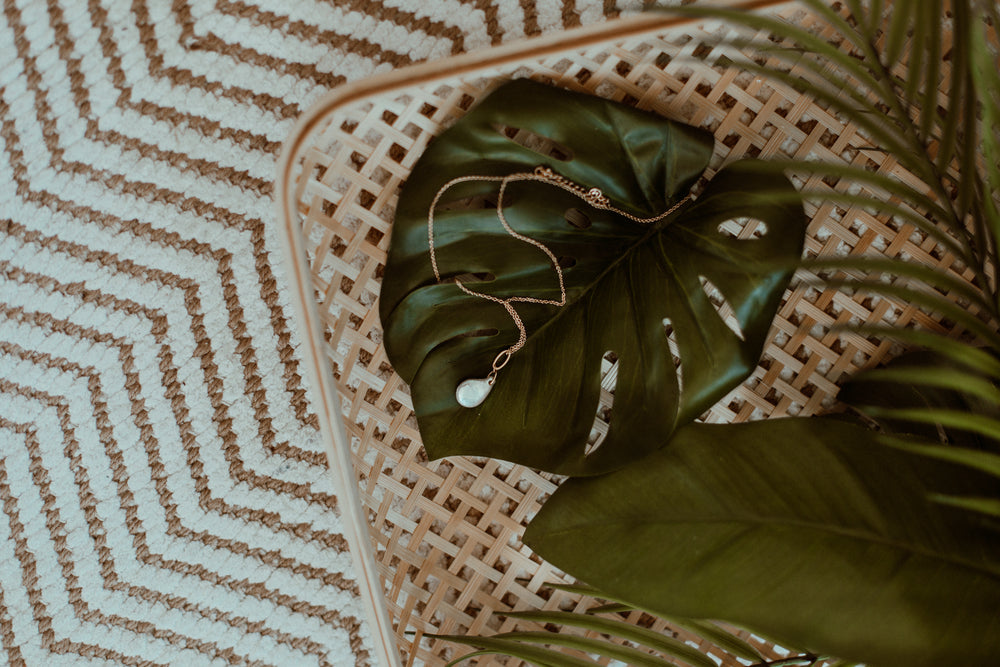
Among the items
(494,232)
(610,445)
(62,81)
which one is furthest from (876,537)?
(62,81)

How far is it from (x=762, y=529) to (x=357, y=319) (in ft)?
1.06

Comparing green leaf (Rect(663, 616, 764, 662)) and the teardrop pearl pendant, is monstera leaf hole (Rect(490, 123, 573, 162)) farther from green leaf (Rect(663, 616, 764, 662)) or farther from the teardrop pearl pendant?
green leaf (Rect(663, 616, 764, 662))

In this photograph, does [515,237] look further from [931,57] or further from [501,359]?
[931,57]

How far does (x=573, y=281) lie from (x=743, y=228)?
0.13 m

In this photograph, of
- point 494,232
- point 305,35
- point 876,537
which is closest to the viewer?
point 876,537

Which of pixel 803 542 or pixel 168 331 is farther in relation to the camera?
pixel 168 331

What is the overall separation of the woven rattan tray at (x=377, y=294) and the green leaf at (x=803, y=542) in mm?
94

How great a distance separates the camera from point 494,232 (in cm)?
51

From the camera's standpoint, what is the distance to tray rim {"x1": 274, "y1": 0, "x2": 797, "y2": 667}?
44 centimetres

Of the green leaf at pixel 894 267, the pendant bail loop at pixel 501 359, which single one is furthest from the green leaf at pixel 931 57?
the pendant bail loop at pixel 501 359

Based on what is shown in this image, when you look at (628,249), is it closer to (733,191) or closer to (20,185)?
(733,191)

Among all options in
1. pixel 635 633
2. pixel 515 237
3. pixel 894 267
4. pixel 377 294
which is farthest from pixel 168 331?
pixel 894 267

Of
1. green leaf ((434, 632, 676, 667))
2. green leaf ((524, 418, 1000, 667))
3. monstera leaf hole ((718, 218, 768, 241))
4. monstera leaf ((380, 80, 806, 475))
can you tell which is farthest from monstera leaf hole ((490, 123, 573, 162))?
green leaf ((434, 632, 676, 667))

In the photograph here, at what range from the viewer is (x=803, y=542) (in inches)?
16.1
